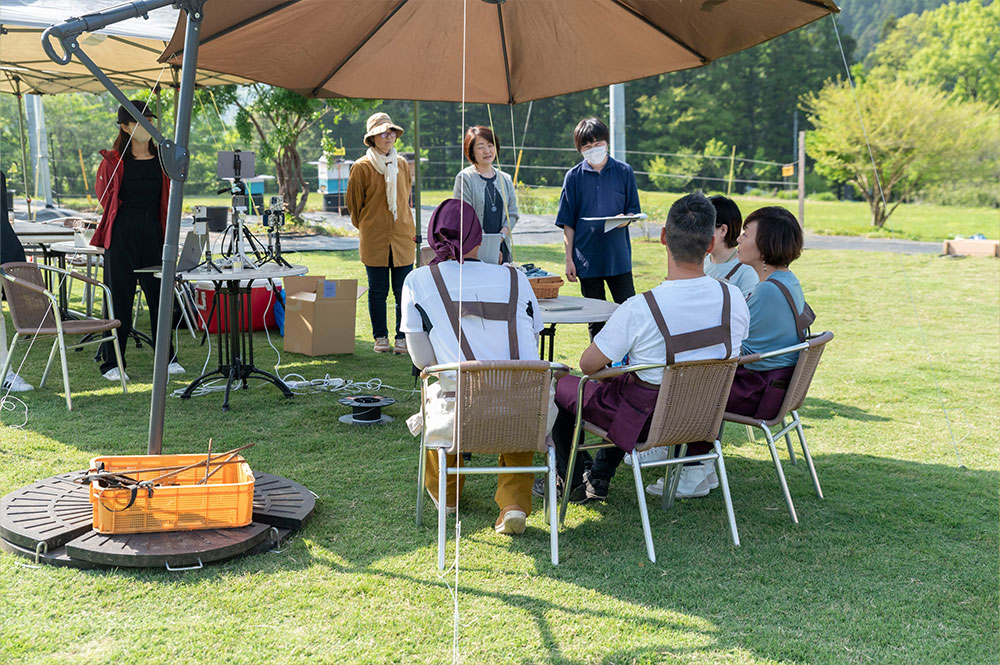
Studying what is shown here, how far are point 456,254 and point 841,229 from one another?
19032 millimetres

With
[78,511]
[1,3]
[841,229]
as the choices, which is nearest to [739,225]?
[78,511]

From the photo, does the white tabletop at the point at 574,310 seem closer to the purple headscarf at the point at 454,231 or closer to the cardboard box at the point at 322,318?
the purple headscarf at the point at 454,231

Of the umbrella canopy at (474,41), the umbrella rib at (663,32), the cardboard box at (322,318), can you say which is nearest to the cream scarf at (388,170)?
the cardboard box at (322,318)

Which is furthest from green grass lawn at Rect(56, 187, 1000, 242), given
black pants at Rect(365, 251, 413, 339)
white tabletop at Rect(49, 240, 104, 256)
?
black pants at Rect(365, 251, 413, 339)

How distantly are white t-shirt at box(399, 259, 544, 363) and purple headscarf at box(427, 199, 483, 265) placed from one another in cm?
5

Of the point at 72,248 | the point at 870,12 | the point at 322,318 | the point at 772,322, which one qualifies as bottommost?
the point at 322,318

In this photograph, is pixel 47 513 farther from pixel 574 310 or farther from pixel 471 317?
pixel 574 310

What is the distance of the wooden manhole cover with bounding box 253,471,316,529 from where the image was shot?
3.23 m

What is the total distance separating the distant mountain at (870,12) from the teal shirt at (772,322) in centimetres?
9836

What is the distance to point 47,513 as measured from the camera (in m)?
3.17

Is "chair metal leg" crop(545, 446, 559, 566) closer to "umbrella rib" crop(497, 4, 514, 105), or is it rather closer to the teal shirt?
the teal shirt

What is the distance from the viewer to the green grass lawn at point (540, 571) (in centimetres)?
251

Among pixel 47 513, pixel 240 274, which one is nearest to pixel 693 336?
pixel 47 513

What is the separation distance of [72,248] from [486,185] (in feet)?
10.6
